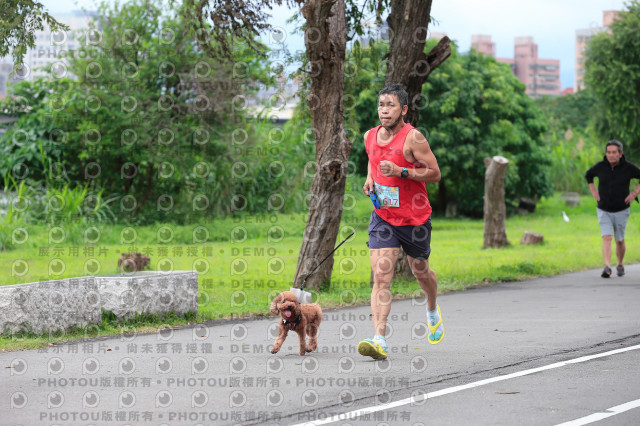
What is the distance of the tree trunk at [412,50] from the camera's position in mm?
13047

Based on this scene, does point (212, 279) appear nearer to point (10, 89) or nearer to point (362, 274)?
point (362, 274)

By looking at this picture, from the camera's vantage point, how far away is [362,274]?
16.1 metres

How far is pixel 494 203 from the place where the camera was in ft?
72.3

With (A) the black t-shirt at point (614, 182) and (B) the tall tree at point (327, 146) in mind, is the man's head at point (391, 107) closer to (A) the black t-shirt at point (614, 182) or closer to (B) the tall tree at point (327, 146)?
(B) the tall tree at point (327, 146)

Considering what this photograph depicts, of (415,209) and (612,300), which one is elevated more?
(415,209)

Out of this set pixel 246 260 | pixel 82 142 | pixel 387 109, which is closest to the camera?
pixel 387 109

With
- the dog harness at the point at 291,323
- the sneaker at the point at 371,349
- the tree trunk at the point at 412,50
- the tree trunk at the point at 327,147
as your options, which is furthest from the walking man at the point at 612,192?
the dog harness at the point at 291,323

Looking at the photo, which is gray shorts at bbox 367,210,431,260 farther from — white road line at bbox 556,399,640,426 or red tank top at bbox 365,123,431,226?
white road line at bbox 556,399,640,426

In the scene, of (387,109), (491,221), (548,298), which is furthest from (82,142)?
(387,109)

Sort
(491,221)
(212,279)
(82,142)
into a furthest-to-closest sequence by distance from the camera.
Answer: (82,142)
(491,221)
(212,279)

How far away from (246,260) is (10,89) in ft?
38.6

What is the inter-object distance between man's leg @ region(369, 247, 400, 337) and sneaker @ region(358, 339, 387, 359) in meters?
0.17

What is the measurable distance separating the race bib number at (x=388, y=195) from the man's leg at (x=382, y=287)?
381 mm

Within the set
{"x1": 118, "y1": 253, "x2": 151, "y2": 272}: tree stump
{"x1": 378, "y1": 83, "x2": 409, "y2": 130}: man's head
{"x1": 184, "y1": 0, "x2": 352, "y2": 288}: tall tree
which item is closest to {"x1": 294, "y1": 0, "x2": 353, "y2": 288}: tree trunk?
{"x1": 184, "y1": 0, "x2": 352, "y2": 288}: tall tree
